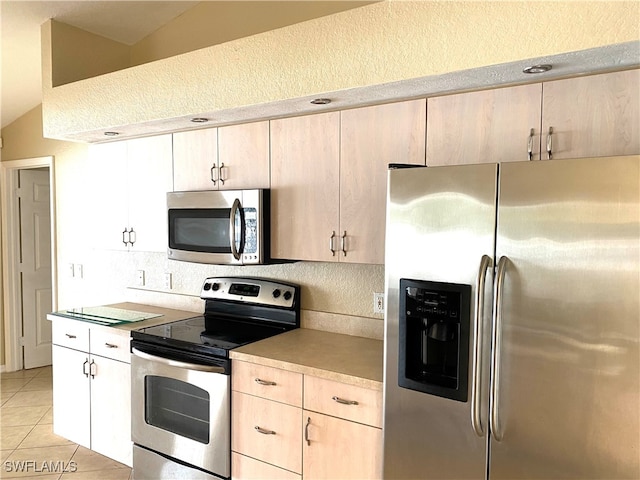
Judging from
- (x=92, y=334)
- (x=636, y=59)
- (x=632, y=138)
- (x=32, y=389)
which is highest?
(x=636, y=59)

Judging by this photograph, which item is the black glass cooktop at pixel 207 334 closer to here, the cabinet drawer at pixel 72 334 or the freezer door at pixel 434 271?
the cabinet drawer at pixel 72 334

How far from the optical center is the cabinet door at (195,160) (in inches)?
113

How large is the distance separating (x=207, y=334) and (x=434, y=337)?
4.77 ft

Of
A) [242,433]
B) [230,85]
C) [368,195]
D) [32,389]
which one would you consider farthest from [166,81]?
[32,389]

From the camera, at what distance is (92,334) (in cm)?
316

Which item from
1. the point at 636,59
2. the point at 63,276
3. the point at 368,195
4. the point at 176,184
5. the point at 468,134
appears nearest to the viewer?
the point at 636,59

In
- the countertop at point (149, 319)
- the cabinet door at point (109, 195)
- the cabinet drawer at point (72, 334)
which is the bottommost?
the cabinet drawer at point (72, 334)

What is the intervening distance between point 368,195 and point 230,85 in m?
0.86

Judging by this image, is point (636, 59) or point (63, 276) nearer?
point (636, 59)

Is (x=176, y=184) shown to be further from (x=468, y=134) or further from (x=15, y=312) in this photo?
(x=15, y=312)

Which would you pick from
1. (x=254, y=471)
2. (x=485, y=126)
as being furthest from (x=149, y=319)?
(x=485, y=126)

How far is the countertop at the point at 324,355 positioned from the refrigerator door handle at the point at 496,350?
1.66 feet

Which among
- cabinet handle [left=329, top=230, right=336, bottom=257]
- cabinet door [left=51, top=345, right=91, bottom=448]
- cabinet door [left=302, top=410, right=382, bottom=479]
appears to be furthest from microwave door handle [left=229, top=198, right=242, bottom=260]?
cabinet door [left=51, top=345, right=91, bottom=448]

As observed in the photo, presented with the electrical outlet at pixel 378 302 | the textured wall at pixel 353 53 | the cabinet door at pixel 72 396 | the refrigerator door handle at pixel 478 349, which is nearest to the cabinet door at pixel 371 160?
the textured wall at pixel 353 53
